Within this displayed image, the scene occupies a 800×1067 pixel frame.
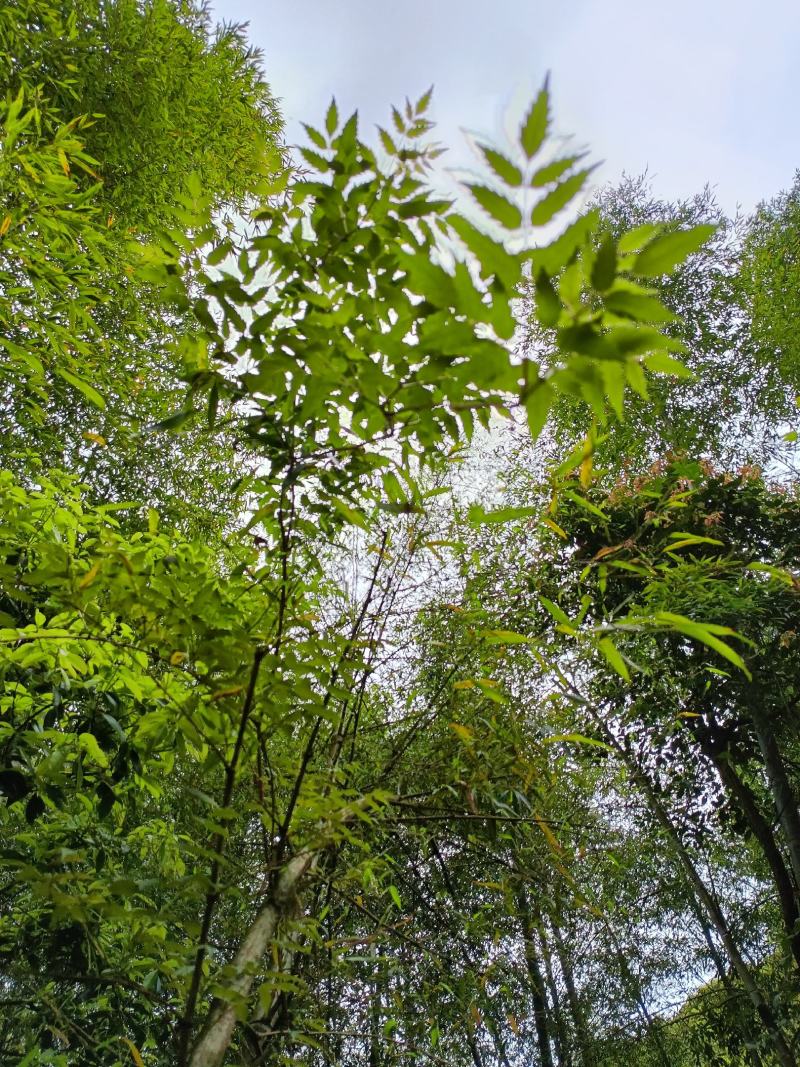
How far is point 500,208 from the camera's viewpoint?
42 cm

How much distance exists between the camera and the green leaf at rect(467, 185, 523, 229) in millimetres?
415

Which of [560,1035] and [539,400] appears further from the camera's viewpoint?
[560,1035]

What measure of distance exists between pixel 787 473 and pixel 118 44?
172 inches

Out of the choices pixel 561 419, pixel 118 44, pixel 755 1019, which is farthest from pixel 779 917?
pixel 118 44

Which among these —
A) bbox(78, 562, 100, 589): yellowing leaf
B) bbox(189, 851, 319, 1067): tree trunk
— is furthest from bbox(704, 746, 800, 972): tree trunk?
bbox(78, 562, 100, 589): yellowing leaf

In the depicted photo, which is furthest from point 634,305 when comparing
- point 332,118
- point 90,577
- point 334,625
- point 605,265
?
point 334,625

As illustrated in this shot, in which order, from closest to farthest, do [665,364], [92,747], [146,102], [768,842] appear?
[665,364]
[92,747]
[146,102]
[768,842]

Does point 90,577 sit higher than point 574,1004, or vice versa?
point 90,577

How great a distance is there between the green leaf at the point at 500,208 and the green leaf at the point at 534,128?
0.03 meters

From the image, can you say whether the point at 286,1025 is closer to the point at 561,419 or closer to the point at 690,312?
the point at 561,419

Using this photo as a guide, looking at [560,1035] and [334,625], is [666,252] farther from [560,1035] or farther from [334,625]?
[560,1035]

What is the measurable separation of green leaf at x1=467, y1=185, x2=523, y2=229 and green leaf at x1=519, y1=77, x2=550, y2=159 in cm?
3

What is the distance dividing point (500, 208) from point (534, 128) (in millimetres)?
52

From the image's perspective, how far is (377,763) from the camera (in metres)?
1.51
